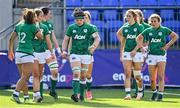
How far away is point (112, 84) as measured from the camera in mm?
16297

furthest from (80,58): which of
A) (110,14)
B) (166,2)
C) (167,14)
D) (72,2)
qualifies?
(166,2)

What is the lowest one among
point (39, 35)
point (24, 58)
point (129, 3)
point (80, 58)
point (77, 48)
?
point (80, 58)

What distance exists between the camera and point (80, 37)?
11188 millimetres

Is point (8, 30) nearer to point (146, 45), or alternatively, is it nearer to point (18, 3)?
point (18, 3)

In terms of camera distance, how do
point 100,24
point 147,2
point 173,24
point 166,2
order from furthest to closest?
point 147,2
point 166,2
point 173,24
point 100,24

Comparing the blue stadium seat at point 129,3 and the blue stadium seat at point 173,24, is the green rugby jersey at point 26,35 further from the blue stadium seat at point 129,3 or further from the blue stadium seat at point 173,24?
the blue stadium seat at point 129,3

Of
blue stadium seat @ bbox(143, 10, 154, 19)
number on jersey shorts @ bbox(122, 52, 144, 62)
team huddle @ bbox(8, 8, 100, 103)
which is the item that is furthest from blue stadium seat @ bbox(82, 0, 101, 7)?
team huddle @ bbox(8, 8, 100, 103)

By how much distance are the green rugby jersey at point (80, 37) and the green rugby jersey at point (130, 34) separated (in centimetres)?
112

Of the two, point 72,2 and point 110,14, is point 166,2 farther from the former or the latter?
point 72,2

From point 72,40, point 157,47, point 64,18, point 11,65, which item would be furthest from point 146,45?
point 64,18

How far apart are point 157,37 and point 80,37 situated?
72.5 inches

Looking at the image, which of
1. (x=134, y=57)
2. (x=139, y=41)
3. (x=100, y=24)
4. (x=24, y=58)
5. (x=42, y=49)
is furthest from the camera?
(x=100, y=24)

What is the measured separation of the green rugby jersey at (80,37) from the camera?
11156mm

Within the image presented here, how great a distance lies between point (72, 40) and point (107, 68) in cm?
508
